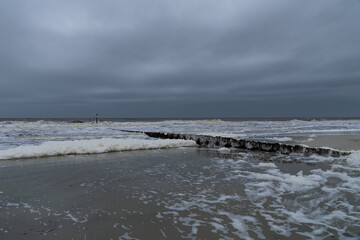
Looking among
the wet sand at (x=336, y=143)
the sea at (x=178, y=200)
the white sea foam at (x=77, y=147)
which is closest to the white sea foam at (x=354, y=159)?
the sea at (x=178, y=200)

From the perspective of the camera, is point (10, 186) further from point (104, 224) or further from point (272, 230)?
point (272, 230)

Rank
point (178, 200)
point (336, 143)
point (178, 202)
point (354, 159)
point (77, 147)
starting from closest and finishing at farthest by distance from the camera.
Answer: point (178, 202) → point (178, 200) → point (354, 159) → point (77, 147) → point (336, 143)

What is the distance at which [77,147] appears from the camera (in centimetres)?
1070

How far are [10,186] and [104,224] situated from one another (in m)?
3.27

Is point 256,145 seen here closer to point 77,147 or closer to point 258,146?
point 258,146

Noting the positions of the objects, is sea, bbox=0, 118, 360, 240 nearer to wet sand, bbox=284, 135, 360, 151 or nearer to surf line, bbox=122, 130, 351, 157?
surf line, bbox=122, 130, 351, 157

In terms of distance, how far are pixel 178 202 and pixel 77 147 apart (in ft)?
24.0

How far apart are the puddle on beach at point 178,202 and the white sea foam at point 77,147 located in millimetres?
1770

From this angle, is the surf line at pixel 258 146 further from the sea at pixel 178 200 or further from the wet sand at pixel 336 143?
the wet sand at pixel 336 143

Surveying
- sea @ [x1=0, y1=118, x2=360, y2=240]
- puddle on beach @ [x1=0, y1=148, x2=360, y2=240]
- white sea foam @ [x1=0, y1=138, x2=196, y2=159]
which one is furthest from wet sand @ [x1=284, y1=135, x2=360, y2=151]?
white sea foam @ [x1=0, y1=138, x2=196, y2=159]

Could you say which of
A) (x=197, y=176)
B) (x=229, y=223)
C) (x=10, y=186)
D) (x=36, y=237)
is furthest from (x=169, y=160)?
(x=36, y=237)

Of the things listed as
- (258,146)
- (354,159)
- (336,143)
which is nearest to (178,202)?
(354,159)

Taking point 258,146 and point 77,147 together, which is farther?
point 258,146

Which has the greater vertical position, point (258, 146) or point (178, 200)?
point (258, 146)
